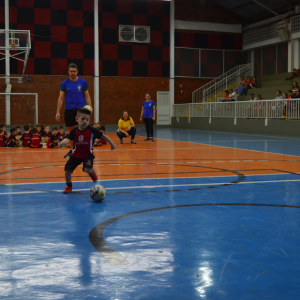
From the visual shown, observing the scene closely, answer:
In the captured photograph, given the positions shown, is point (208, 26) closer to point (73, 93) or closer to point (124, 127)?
point (124, 127)

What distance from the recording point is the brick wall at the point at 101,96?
86.4 ft

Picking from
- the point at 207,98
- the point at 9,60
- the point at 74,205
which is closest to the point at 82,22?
the point at 9,60

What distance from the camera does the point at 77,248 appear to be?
9.43ft

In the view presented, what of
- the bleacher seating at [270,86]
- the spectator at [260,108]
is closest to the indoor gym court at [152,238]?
the spectator at [260,108]

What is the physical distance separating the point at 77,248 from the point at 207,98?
Answer: 28151 mm

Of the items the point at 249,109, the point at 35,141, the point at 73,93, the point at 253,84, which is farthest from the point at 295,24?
the point at 73,93

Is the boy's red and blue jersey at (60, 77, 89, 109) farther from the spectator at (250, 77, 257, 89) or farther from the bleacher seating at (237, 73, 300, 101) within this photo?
the spectator at (250, 77, 257, 89)

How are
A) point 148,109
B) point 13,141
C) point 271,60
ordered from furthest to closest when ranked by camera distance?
point 271,60
point 148,109
point 13,141

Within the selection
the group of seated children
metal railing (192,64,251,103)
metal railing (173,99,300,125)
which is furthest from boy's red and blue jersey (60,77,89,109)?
metal railing (192,64,251,103)

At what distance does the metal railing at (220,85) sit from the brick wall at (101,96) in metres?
2.48

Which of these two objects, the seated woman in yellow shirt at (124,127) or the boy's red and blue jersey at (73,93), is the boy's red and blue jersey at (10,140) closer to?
the seated woman in yellow shirt at (124,127)

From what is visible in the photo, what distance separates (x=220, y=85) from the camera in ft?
100

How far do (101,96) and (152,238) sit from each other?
86.6 ft

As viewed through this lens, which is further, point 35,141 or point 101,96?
point 101,96
